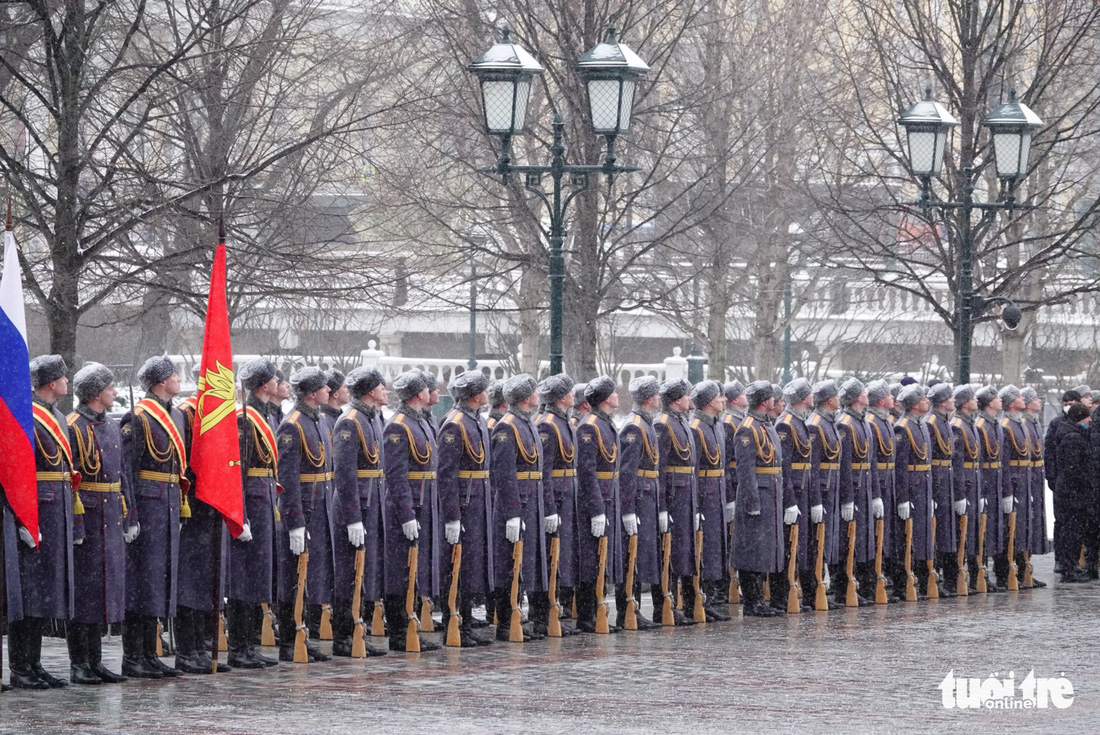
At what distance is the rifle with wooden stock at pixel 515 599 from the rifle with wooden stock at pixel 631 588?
1.12m

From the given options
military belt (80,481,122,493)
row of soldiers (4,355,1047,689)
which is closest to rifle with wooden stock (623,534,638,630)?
row of soldiers (4,355,1047,689)

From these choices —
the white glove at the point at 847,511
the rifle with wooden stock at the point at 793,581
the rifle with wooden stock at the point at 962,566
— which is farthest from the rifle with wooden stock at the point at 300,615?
the rifle with wooden stock at the point at 962,566

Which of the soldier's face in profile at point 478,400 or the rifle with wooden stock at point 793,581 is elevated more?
the soldier's face in profile at point 478,400

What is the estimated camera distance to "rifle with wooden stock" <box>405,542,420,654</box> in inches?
552

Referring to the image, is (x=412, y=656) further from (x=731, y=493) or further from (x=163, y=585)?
(x=731, y=493)

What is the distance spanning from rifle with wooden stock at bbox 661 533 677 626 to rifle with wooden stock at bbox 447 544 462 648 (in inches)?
80.1

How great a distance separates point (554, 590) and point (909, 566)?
4.59 meters

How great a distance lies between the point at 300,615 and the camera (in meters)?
13.5

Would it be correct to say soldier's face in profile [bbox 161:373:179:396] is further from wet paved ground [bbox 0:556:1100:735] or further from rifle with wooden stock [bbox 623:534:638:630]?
rifle with wooden stock [bbox 623:534:638:630]

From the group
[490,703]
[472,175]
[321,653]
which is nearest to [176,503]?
[321,653]

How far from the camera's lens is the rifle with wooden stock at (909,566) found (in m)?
18.4

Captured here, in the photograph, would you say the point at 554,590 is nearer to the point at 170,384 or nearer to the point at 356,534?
the point at 356,534

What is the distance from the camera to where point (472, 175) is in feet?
82.0

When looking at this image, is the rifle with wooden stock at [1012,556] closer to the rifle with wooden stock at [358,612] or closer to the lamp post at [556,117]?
the lamp post at [556,117]
